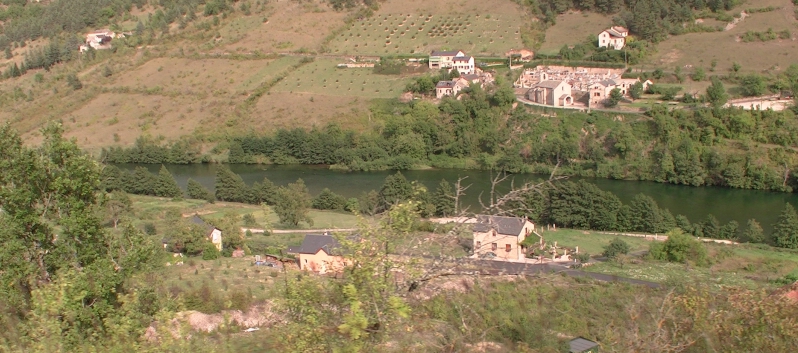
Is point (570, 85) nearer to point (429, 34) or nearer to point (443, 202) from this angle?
point (429, 34)

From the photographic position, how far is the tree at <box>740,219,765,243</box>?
55.5 feet

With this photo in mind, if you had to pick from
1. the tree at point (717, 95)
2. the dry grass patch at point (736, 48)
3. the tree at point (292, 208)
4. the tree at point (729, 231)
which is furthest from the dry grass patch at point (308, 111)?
the tree at point (729, 231)

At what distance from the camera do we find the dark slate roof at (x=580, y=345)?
244 inches

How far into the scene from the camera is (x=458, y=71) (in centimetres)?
3056

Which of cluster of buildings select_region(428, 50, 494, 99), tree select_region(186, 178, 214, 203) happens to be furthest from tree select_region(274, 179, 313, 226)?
cluster of buildings select_region(428, 50, 494, 99)

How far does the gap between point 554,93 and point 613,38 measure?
597cm

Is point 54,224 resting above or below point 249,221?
above

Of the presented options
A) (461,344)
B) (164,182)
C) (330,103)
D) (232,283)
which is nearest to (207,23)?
(330,103)

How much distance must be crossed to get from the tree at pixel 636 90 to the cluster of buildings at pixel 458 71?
561cm

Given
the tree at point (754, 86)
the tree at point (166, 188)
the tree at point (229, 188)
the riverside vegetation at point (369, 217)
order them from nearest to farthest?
the riverside vegetation at point (369, 217), the tree at point (229, 188), the tree at point (166, 188), the tree at point (754, 86)

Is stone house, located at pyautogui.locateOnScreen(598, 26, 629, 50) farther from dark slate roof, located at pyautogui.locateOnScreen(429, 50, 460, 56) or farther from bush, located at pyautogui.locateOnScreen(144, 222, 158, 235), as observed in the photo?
bush, located at pyautogui.locateOnScreen(144, 222, 158, 235)

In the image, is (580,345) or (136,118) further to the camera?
(136,118)

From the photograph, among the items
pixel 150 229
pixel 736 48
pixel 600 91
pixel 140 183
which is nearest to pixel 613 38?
pixel 736 48

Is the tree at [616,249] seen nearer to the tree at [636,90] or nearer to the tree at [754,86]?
the tree at [636,90]
